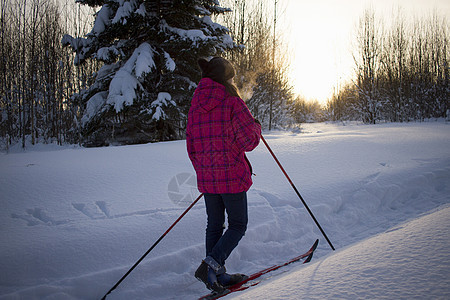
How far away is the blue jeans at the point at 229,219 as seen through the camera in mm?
1644

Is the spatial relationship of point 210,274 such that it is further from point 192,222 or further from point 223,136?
point 223,136

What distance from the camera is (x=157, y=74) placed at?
27.6 ft

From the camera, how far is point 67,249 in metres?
1.90

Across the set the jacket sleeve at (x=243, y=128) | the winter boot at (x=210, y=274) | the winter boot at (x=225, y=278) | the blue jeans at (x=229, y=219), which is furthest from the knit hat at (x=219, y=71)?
the winter boot at (x=225, y=278)

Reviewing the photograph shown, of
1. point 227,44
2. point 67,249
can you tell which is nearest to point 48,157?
point 67,249

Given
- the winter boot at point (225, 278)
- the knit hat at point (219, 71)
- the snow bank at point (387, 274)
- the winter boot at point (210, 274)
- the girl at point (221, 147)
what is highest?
the knit hat at point (219, 71)

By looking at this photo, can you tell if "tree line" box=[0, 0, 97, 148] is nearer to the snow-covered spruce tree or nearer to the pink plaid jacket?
the snow-covered spruce tree

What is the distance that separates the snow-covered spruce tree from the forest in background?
39mm

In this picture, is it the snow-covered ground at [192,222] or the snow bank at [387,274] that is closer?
the snow bank at [387,274]

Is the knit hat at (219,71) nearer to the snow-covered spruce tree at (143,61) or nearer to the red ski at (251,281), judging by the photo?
the red ski at (251,281)

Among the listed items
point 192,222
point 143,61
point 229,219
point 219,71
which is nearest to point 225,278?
point 229,219

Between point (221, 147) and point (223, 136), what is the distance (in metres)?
0.08

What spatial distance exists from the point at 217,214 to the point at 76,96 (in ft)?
30.5

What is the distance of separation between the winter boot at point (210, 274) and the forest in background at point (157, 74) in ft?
19.5
